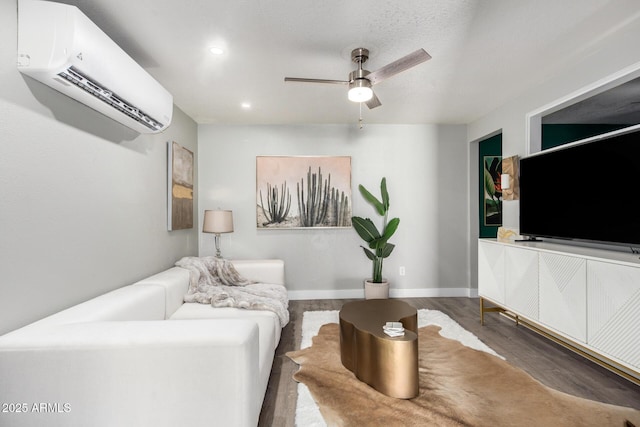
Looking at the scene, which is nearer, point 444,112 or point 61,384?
point 61,384

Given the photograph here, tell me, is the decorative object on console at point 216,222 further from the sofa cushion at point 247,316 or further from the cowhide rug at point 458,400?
the cowhide rug at point 458,400

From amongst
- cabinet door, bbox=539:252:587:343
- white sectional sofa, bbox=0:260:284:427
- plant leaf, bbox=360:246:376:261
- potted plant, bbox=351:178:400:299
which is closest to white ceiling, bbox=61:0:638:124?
potted plant, bbox=351:178:400:299

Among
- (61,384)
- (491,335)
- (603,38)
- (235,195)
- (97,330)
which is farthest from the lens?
(235,195)

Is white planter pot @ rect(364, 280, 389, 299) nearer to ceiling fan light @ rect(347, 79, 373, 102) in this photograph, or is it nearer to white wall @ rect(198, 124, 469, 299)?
white wall @ rect(198, 124, 469, 299)

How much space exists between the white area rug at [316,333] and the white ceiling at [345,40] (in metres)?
2.32

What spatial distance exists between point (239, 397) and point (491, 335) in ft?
8.52

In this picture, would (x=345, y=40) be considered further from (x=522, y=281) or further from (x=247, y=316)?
(x=522, y=281)

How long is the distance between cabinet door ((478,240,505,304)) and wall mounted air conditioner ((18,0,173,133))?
10.9 ft

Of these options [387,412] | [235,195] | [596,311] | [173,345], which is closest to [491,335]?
[596,311]

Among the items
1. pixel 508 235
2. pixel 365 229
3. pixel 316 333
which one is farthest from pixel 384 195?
pixel 316 333

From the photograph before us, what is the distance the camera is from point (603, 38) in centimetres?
220

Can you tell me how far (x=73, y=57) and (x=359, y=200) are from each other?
3.40 m

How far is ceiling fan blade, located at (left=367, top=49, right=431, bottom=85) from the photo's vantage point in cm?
189

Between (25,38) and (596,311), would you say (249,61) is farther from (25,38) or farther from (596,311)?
(596,311)
